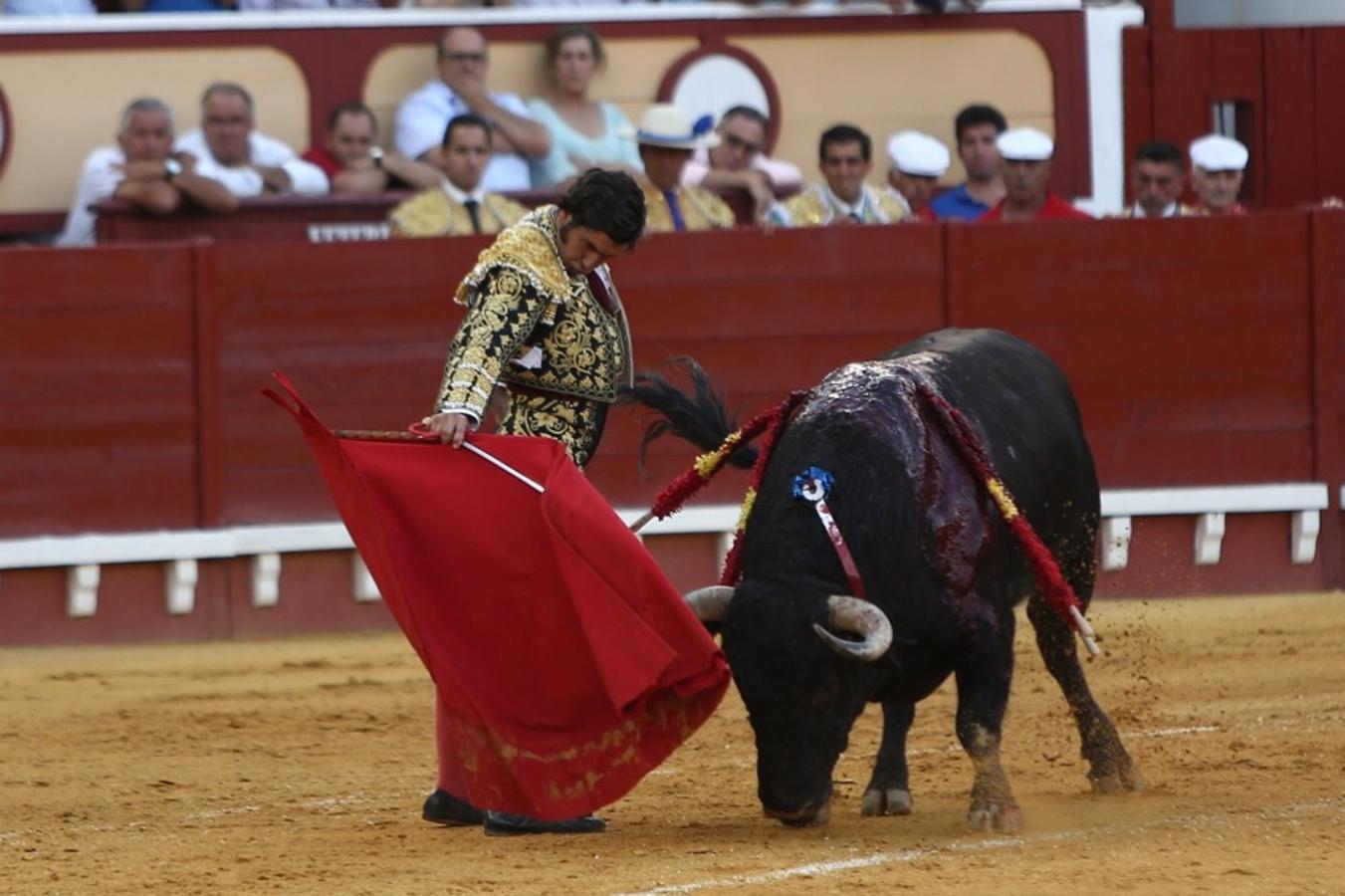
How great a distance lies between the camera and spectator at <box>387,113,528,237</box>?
764cm

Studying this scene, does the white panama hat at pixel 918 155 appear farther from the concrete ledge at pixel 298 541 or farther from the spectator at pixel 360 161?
the spectator at pixel 360 161

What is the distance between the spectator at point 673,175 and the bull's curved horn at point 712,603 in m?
2.85

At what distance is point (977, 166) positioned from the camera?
8.64 meters

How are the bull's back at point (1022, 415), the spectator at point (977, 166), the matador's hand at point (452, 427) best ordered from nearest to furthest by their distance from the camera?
the matador's hand at point (452, 427) < the bull's back at point (1022, 415) < the spectator at point (977, 166)

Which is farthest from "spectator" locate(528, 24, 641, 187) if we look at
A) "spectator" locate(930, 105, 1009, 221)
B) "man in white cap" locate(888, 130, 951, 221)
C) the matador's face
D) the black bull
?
the matador's face

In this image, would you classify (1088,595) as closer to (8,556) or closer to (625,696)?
(625,696)

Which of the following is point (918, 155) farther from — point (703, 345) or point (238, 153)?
point (238, 153)

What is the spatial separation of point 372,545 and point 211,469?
3.03 m

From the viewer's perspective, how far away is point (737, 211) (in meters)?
8.40

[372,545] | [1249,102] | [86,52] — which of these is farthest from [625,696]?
[1249,102]

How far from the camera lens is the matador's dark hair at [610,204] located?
182 inches

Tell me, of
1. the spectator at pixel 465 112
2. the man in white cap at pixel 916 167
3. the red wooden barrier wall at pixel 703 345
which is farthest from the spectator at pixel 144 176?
the man in white cap at pixel 916 167

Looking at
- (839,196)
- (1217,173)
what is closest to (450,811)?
(839,196)

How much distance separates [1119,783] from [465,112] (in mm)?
3933
